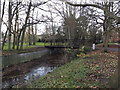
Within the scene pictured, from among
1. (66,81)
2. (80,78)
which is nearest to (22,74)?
(66,81)

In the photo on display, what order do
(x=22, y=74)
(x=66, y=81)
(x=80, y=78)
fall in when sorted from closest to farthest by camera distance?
(x=66, y=81), (x=80, y=78), (x=22, y=74)

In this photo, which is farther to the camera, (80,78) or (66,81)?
(80,78)

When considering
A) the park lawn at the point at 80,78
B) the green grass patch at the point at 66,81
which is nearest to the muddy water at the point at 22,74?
the park lawn at the point at 80,78

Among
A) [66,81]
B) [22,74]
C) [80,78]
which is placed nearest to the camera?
[66,81]

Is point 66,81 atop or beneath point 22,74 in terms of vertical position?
atop

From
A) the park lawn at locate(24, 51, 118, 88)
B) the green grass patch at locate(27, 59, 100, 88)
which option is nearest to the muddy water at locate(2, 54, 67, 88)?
the park lawn at locate(24, 51, 118, 88)

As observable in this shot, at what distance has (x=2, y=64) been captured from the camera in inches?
566

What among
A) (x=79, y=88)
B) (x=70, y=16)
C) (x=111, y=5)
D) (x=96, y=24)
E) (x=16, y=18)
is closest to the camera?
(x=79, y=88)

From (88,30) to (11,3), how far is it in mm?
14005

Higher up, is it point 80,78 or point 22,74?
point 80,78

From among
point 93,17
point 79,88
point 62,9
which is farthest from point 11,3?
point 79,88

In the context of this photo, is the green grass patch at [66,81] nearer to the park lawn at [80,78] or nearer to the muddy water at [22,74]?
the park lawn at [80,78]

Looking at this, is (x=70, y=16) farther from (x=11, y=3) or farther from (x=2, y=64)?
(x=2, y=64)

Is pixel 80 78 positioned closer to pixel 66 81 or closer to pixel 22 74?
pixel 66 81
